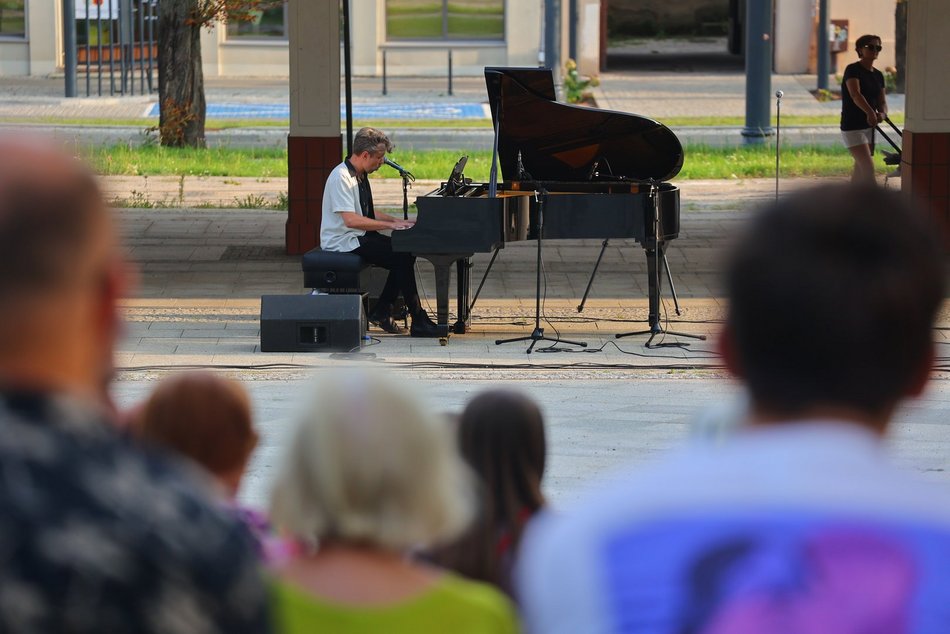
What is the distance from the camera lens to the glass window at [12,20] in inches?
1384

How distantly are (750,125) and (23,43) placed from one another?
1852cm

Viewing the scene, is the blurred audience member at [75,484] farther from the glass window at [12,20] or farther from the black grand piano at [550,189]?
the glass window at [12,20]

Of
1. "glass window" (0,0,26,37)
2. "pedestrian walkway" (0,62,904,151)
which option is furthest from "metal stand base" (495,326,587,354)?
"glass window" (0,0,26,37)

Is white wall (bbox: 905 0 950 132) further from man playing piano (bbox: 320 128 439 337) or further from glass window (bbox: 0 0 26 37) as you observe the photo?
glass window (bbox: 0 0 26 37)

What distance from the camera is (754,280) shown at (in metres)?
1.83

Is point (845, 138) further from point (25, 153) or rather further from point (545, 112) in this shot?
point (25, 153)

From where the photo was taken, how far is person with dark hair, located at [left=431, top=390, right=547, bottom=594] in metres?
3.01

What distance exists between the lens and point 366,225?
10727 mm

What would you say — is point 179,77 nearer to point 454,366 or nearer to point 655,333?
point 655,333

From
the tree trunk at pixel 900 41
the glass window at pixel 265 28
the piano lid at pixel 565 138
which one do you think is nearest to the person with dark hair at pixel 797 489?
the piano lid at pixel 565 138

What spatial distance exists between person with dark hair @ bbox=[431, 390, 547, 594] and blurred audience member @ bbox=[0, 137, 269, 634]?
1.24 meters

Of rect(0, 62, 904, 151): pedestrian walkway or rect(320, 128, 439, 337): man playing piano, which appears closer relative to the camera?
rect(320, 128, 439, 337): man playing piano

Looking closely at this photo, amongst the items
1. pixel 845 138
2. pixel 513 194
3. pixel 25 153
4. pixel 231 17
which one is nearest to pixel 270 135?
pixel 231 17

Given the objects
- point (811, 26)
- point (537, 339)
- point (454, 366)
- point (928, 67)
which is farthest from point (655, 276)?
point (811, 26)
